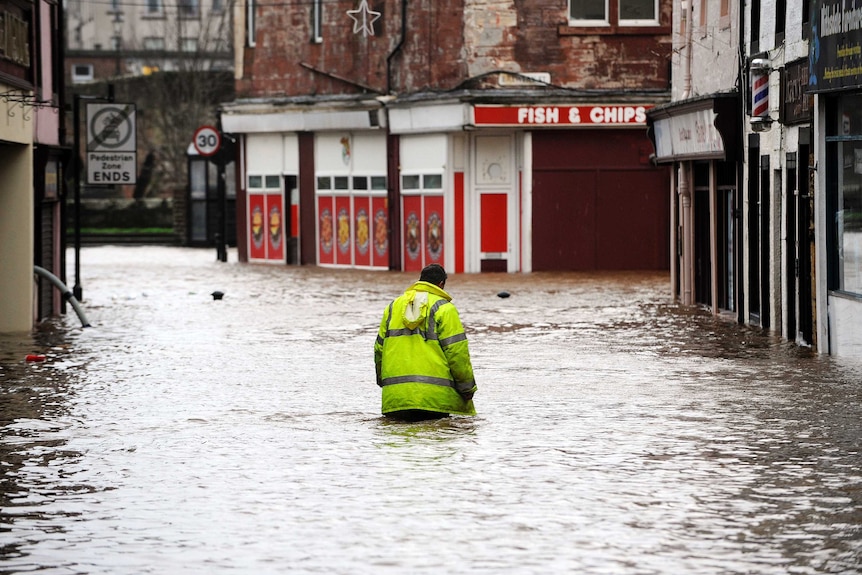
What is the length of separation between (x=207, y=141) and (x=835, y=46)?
2947 cm

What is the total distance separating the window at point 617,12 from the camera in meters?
36.3

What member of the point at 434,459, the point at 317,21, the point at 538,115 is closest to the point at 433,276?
the point at 434,459

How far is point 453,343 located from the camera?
1269 centimetres

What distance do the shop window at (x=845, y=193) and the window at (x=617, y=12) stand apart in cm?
1805

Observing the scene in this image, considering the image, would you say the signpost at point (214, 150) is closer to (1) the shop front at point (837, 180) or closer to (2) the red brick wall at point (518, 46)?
(2) the red brick wall at point (518, 46)

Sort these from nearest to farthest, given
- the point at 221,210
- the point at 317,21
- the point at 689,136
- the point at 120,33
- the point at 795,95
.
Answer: the point at 795,95
the point at 689,136
the point at 317,21
the point at 221,210
the point at 120,33

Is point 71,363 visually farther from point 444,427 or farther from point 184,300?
point 184,300

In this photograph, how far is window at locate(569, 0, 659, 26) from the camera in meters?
36.3

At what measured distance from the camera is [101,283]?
34.9 m

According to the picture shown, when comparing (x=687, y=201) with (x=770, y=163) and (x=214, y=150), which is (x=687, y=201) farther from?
(x=214, y=150)

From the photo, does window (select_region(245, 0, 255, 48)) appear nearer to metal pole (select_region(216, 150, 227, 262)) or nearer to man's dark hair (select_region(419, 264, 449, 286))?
metal pole (select_region(216, 150, 227, 262))

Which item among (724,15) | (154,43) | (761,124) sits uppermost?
(154,43)

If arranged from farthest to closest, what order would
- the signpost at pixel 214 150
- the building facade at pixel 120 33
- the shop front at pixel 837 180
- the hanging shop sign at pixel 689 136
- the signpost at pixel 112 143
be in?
1. the building facade at pixel 120 33
2. the signpost at pixel 214 150
3. the signpost at pixel 112 143
4. the hanging shop sign at pixel 689 136
5. the shop front at pixel 837 180

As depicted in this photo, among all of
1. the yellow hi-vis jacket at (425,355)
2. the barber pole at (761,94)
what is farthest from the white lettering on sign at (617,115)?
the yellow hi-vis jacket at (425,355)
